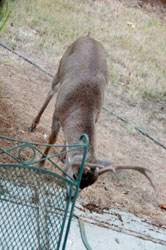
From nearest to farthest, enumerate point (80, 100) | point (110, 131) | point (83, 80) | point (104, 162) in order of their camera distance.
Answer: point (104, 162) < point (80, 100) < point (83, 80) < point (110, 131)

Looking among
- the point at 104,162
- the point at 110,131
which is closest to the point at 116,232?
the point at 104,162

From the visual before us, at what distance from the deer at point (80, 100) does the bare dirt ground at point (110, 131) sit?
1.62 ft

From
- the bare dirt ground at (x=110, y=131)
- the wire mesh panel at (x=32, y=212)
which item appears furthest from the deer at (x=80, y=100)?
the bare dirt ground at (x=110, y=131)

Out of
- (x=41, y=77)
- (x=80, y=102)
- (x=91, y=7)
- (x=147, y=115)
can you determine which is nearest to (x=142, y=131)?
(x=147, y=115)

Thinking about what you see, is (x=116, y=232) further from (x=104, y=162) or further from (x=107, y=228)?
(x=104, y=162)

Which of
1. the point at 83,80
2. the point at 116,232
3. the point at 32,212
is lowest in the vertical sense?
the point at 116,232

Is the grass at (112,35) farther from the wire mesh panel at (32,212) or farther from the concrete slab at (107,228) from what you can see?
the wire mesh panel at (32,212)

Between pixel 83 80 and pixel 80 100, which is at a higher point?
pixel 83 80

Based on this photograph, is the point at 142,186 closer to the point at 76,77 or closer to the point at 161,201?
the point at 161,201

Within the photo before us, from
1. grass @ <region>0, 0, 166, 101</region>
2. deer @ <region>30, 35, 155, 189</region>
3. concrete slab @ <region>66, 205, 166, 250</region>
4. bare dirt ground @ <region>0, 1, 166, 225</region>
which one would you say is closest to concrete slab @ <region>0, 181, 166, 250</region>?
concrete slab @ <region>66, 205, 166, 250</region>

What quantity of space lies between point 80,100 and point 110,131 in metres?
2.26

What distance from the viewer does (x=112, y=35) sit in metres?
11.6

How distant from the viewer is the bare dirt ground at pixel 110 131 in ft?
16.5

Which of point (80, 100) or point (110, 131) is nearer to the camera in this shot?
point (80, 100)
